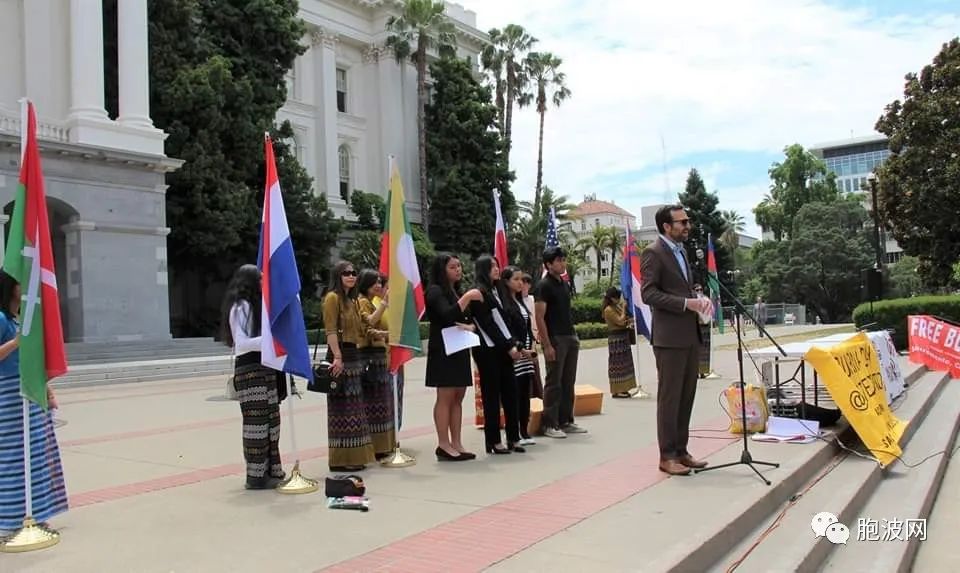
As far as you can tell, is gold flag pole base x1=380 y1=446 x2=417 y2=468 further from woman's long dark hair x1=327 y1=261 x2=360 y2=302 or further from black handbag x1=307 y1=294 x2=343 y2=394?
woman's long dark hair x1=327 y1=261 x2=360 y2=302

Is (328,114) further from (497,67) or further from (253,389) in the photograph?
(253,389)

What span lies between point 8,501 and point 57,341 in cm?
108

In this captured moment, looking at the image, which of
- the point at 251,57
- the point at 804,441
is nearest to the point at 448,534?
the point at 804,441

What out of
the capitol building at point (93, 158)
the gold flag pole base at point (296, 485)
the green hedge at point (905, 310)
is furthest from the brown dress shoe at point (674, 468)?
the capitol building at point (93, 158)

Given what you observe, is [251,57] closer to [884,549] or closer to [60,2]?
[60,2]

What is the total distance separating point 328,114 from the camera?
39656 millimetres

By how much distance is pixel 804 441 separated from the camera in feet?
24.7

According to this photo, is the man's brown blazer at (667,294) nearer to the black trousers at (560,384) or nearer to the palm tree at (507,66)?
the black trousers at (560,384)

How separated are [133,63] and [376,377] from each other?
22981 millimetres

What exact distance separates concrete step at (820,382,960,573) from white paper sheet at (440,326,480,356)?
10.9 feet

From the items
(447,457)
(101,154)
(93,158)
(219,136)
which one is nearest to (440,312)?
(447,457)

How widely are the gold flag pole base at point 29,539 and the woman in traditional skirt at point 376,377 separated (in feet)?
9.66

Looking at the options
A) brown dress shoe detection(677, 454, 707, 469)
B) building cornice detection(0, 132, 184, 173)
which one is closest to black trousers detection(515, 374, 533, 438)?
brown dress shoe detection(677, 454, 707, 469)

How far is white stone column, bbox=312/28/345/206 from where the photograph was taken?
39.5 metres
